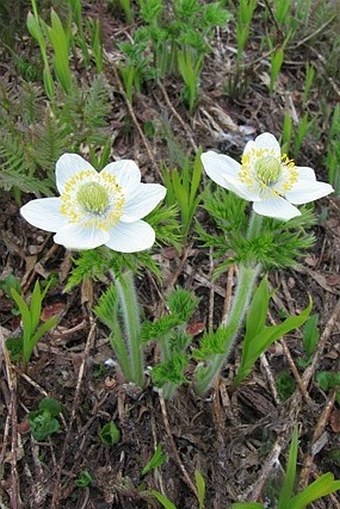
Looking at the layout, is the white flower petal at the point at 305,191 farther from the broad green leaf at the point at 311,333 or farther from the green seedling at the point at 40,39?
the green seedling at the point at 40,39

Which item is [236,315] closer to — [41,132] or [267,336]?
[267,336]

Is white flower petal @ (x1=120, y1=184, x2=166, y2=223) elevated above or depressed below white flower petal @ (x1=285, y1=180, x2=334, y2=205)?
above

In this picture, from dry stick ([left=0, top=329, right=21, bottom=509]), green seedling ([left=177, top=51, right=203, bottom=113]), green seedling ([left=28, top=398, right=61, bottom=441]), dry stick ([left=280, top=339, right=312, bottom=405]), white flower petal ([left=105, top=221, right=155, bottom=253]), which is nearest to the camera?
white flower petal ([left=105, top=221, right=155, bottom=253])

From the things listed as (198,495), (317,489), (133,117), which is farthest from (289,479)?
(133,117)

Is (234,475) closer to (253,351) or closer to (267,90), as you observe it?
(253,351)

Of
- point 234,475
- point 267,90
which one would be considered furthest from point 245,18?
point 234,475

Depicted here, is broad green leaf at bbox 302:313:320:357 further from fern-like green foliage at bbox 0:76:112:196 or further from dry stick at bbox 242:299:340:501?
fern-like green foliage at bbox 0:76:112:196

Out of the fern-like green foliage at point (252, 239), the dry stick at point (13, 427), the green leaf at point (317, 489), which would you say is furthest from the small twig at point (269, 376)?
the dry stick at point (13, 427)

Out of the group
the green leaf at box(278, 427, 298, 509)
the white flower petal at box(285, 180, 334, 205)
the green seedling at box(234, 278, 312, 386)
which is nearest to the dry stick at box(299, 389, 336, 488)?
the green leaf at box(278, 427, 298, 509)
